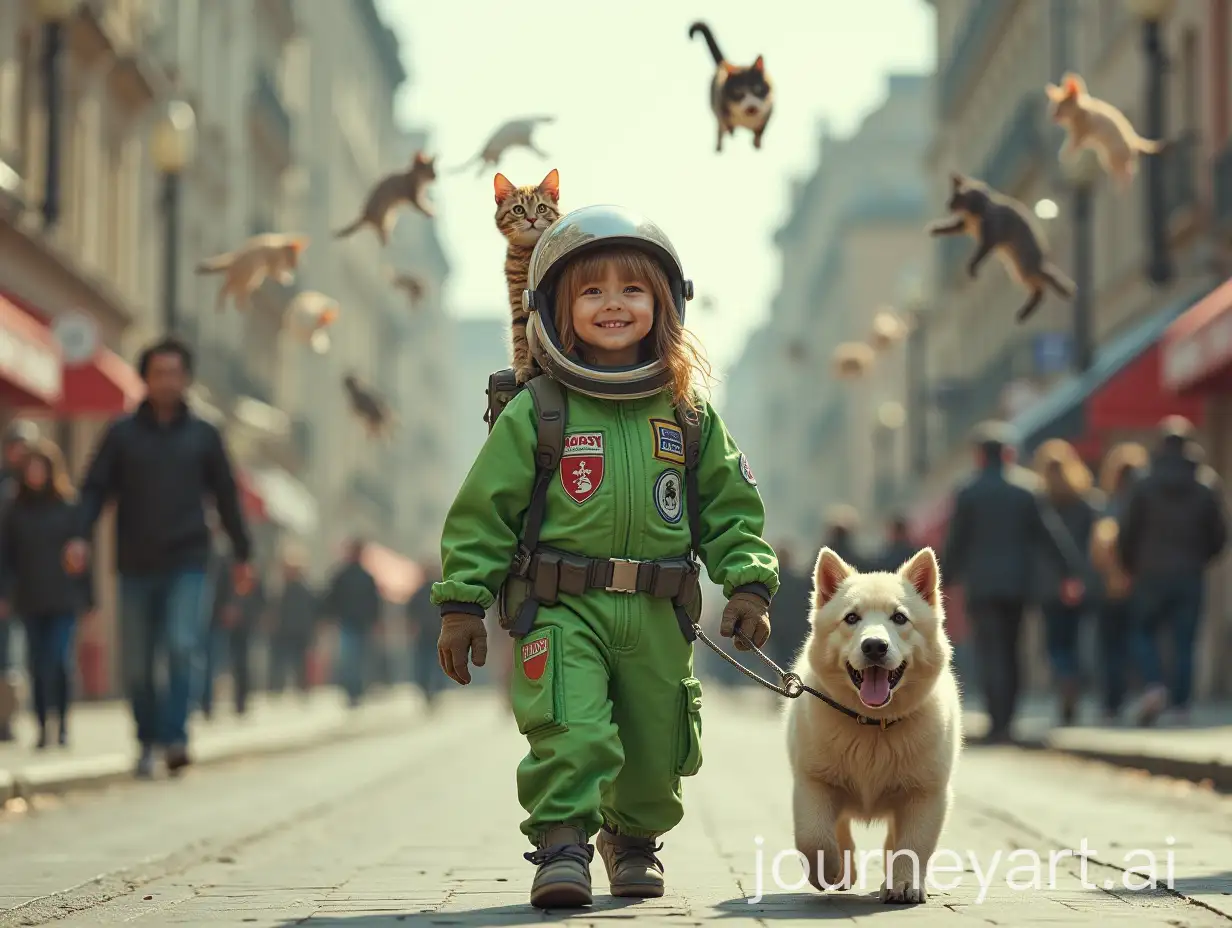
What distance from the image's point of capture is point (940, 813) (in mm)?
6531

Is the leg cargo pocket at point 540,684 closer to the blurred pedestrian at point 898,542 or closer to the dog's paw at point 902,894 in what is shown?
the dog's paw at point 902,894

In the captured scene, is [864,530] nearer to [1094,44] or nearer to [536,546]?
[1094,44]

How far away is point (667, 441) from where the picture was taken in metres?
6.55

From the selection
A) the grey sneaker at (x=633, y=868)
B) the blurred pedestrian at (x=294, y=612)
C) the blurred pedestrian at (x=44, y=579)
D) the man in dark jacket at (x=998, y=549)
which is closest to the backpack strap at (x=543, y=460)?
the grey sneaker at (x=633, y=868)

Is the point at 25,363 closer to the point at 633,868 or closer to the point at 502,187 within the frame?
the point at 502,187

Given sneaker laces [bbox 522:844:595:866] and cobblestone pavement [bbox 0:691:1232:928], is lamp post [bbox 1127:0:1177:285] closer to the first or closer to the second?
cobblestone pavement [bbox 0:691:1232:928]

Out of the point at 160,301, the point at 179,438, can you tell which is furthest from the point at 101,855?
A: the point at 160,301

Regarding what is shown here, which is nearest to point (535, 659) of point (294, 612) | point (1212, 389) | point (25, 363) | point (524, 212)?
point (524, 212)

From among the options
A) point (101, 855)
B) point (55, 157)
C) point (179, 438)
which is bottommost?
point (101, 855)

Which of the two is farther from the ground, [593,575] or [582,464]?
[582,464]

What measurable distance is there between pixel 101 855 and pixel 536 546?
300cm

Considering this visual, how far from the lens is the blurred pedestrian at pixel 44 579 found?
15.4 metres

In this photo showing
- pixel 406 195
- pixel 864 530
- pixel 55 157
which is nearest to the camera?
pixel 406 195

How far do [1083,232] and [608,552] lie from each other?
20.2 meters
